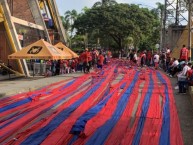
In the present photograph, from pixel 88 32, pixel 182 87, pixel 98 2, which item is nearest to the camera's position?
pixel 182 87

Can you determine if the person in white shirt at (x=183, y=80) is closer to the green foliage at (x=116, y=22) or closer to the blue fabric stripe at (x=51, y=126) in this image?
the blue fabric stripe at (x=51, y=126)

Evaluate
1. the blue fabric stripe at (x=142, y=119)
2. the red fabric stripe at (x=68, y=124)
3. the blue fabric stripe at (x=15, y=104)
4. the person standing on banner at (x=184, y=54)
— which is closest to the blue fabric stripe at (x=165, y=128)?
the blue fabric stripe at (x=142, y=119)

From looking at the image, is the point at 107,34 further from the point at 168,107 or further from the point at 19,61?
the point at 168,107

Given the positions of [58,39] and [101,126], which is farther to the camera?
[58,39]

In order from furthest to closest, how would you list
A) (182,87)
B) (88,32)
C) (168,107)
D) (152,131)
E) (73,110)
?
(88,32), (182,87), (168,107), (73,110), (152,131)

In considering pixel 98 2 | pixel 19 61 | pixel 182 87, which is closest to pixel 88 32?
pixel 98 2

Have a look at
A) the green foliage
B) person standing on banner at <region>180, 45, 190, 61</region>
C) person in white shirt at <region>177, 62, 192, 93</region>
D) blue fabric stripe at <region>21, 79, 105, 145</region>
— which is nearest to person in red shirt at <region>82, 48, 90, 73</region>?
person standing on banner at <region>180, 45, 190, 61</region>

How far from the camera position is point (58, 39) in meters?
45.7

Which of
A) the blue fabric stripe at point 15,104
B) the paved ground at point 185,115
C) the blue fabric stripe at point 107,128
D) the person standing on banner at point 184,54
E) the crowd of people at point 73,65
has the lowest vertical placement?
the paved ground at point 185,115

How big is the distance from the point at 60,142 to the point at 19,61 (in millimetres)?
18243

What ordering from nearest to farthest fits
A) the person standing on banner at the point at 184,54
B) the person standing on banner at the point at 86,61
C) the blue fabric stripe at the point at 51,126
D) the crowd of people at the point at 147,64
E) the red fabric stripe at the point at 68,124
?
the blue fabric stripe at the point at 51,126
the red fabric stripe at the point at 68,124
the crowd of people at the point at 147,64
the person standing on banner at the point at 184,54
the person standing on banner at the point at 86,61

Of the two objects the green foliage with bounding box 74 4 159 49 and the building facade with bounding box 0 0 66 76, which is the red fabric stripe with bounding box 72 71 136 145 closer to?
the building facade with bounding box 0 0 66 76

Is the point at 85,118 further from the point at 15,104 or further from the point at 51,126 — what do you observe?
the point at 15,104

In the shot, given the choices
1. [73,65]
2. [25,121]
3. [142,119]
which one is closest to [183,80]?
[142,119]
